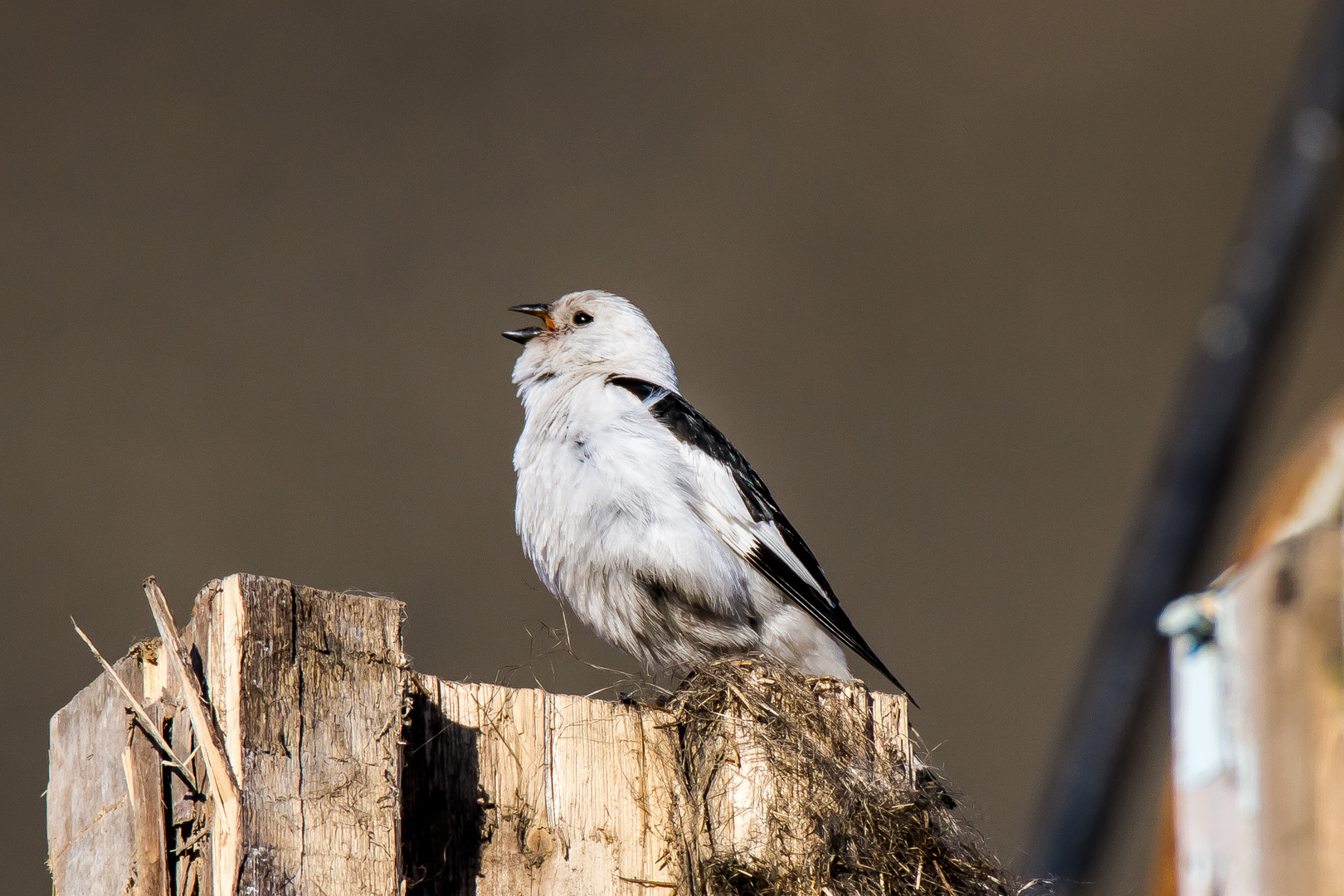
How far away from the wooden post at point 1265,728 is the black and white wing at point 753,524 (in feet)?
7.14

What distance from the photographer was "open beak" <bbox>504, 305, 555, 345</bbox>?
5117mm

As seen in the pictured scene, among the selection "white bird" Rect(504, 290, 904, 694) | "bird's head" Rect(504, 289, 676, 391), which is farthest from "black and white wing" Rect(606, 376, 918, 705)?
"bird's head" Rect(504, 289, 676, 391)

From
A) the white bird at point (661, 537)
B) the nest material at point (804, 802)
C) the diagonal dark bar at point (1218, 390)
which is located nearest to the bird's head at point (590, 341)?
the white bird at point (661, 537)

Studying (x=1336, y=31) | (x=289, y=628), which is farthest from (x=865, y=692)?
(x=1336, y=31)

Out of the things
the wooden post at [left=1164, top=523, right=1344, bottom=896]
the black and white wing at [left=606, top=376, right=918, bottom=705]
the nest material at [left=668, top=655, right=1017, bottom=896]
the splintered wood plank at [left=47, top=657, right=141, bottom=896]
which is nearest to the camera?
the wooden post at [left=1164, top=523, right=1344, bottom=896]

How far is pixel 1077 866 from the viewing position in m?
1.06

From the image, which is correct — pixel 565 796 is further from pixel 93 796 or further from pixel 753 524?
pixel 753 524

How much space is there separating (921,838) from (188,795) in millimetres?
1165

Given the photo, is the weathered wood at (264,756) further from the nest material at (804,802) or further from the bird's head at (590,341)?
the bird's head at (590,341)

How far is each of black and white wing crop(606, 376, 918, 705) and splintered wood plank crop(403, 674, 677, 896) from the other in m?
1.46

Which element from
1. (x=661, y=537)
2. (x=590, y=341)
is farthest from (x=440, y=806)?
(x=590, y=341)

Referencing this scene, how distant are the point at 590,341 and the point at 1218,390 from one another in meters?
4.12

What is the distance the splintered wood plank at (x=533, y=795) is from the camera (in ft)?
7.48

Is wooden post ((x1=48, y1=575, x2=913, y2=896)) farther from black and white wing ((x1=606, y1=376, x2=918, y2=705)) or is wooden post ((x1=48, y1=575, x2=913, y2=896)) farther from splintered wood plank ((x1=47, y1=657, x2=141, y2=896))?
black and white wing ((x1=606, y1=376, x2=918, y2=705))
